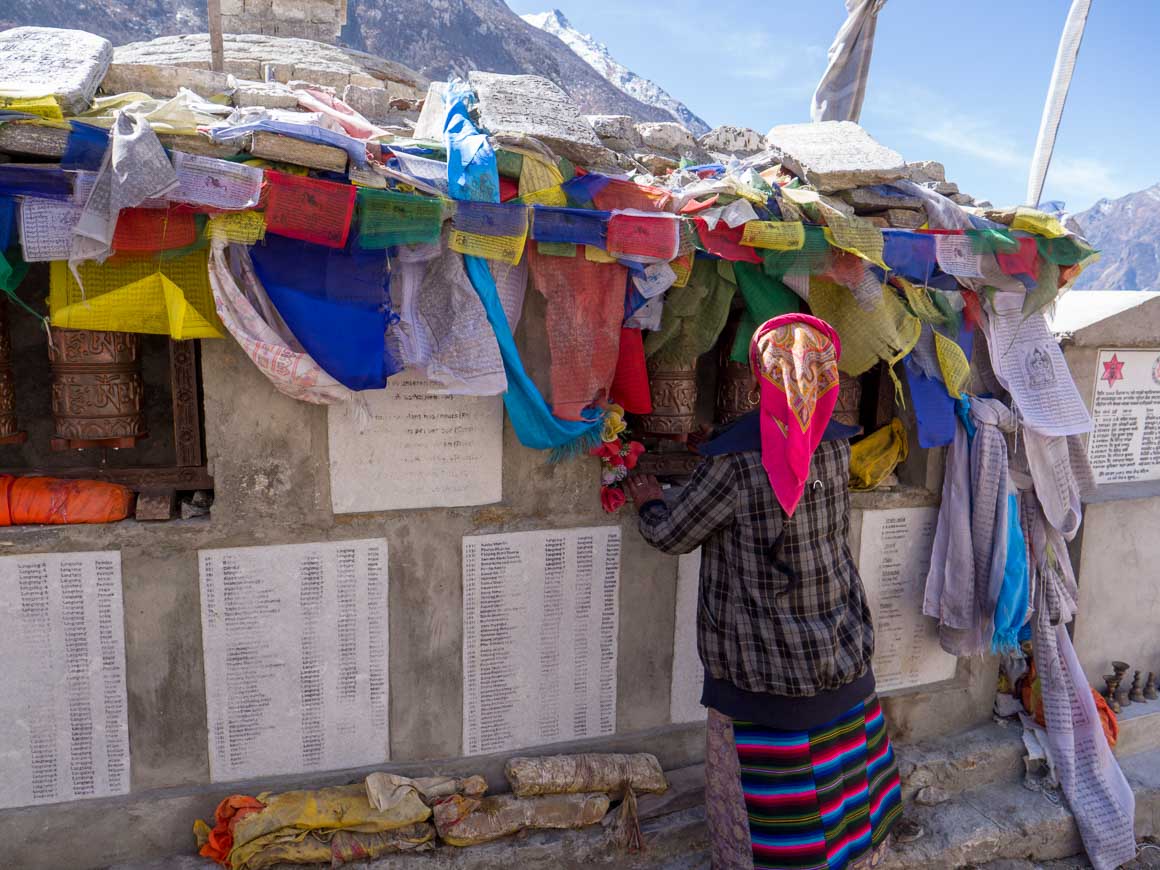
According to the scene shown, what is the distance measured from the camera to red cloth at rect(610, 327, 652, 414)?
3.32 metres

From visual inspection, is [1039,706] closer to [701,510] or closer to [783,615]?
[783,615]

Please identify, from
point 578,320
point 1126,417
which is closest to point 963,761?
point 1126,417

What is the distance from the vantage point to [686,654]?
376 centimetres

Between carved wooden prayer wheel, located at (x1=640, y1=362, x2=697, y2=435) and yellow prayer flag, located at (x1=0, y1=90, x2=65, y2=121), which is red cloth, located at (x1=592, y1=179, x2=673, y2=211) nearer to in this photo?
carved wooden prayer wheel, located at (x1=640, y1=362, x2=697, y2=435)

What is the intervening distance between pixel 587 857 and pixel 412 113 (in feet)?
11.8

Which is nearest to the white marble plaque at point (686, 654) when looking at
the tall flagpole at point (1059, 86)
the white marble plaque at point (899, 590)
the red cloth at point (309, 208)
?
the white marble plaque at point (899, 590)

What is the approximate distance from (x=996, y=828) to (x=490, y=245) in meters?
3.72

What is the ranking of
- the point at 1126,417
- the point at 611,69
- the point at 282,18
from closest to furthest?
the point at 1126,417, the point at 282,18, the point at 611,69

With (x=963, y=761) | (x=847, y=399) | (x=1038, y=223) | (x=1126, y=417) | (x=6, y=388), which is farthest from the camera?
(x=1126, y=417)

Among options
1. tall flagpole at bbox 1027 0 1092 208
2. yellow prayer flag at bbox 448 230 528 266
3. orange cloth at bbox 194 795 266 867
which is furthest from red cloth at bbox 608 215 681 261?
tall flagpole at bbox 1027 0 1092 208

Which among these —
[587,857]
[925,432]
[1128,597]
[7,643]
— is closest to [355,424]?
[7,643]

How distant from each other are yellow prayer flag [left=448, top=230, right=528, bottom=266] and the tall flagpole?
4.82 metres

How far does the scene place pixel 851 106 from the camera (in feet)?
19.4

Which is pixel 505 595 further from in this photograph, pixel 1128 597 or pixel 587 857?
pixel 1128 597
